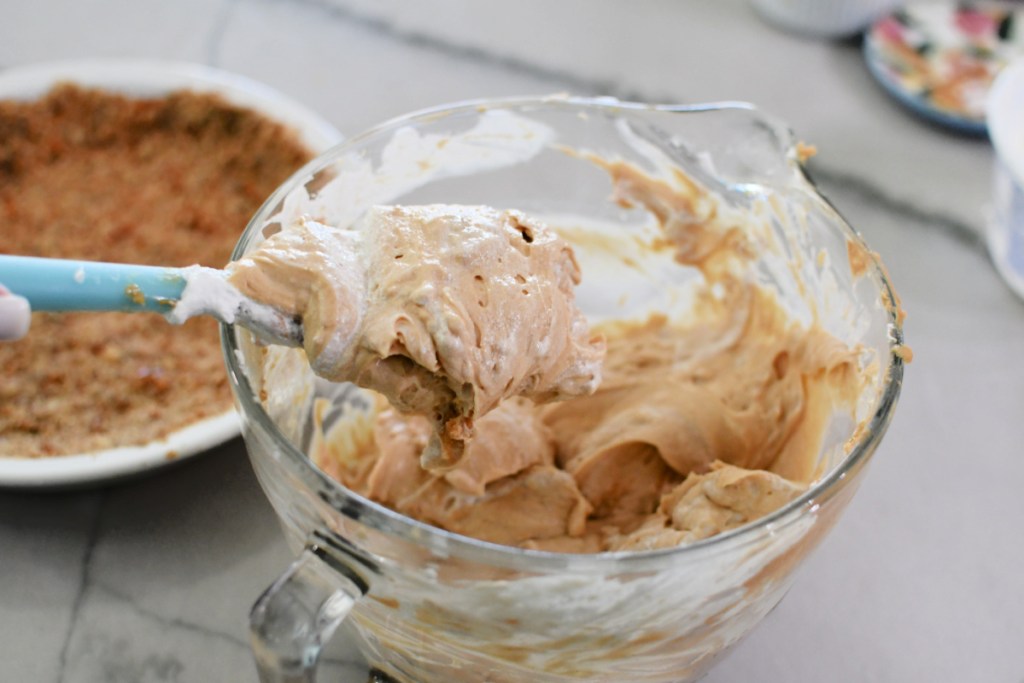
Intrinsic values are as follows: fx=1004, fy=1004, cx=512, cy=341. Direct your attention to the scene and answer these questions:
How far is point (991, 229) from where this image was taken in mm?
1271

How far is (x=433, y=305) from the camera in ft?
2.09

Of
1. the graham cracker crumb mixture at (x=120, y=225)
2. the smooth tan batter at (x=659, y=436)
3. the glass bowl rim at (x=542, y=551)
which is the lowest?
the graham cracker crumb mixture at (x=120, y=225)

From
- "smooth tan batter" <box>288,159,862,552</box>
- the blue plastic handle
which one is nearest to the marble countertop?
"smooth tan batter" <box>288,159,862,552</box>

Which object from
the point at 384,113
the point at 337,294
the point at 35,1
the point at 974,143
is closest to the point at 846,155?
the point at 974,143

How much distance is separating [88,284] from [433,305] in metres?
0.20

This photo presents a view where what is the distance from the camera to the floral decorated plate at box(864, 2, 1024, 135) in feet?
4.65

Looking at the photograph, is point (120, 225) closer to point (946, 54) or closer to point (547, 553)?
point (547, 553)

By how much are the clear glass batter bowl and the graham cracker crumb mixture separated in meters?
0.20

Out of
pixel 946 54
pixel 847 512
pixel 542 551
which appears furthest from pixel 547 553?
pixel 946 54

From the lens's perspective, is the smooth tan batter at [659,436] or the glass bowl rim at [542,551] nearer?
the glass bowl rim at [542,551]

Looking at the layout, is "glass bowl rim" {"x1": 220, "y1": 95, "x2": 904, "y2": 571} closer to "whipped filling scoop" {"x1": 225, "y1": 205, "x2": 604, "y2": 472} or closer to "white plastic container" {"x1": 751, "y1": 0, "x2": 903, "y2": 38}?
"whipped filling scoop" {"x1": 225, "y1": 205, "x2": 604, "y2": 472}

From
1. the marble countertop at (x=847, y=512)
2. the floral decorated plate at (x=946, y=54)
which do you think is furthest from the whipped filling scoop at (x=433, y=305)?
the floral decorated plate at (x=946, y=54)

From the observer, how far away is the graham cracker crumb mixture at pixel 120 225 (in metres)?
0.95

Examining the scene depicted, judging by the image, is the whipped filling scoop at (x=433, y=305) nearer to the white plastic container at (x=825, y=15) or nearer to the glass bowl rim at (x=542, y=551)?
the glass bowl rim at (x=542, y=551)
